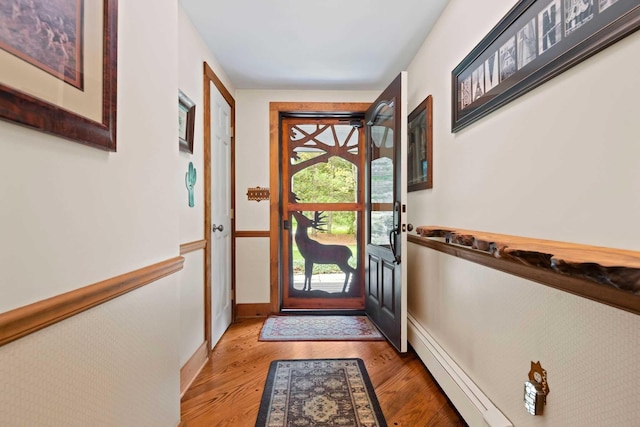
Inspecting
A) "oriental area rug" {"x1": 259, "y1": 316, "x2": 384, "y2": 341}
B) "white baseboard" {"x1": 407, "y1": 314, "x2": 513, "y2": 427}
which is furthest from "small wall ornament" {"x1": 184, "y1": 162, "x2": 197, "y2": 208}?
"white baseboard" {"x1": 407, "y1": 314, "x2": 513, "y2": 427}

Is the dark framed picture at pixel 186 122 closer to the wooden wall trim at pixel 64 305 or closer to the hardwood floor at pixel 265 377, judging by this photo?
the wooden wall trim at pixel 64 305

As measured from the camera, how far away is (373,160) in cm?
310

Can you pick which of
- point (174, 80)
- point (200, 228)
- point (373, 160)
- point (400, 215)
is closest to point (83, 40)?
point (174, 80)

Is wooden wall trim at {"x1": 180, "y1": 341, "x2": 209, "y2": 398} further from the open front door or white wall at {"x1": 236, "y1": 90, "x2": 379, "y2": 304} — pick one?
the open front door

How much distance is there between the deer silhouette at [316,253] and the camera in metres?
3.61

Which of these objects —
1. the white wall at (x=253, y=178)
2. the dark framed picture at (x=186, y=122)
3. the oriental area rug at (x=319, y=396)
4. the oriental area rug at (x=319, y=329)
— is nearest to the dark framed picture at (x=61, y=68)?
the dark framed picture at (x=186, y=122)

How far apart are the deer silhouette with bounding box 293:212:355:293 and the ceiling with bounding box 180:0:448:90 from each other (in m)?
1.52

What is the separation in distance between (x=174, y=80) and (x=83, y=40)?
0.62 metres

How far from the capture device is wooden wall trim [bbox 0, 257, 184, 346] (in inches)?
25.3

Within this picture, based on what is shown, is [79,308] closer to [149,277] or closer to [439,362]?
[149,277]

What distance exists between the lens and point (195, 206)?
7.37ft

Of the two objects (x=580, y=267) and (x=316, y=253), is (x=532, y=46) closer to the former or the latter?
(x=580, y=267)

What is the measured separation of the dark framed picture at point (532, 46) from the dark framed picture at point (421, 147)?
47 cm

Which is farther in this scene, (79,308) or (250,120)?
(250,120)
